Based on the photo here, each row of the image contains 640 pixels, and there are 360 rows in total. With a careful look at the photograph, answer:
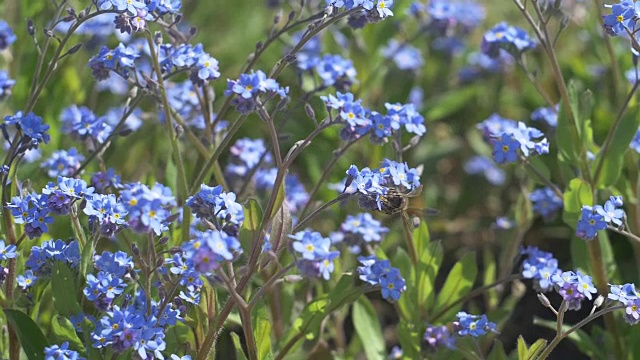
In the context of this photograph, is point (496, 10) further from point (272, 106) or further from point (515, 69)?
point (272, 106)

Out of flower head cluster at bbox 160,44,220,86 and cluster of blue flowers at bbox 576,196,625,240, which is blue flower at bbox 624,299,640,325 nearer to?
cluster of blue flowers at bbox 576,196,625,240

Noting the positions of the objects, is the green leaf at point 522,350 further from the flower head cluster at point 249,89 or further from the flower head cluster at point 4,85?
the flower head cluster at point 4,85

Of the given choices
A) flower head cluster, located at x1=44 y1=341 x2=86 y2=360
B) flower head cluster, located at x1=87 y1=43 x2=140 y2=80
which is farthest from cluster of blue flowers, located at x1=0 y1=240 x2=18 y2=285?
flower head cluster, located at x1=87 y1=43 x2=140 y2=80

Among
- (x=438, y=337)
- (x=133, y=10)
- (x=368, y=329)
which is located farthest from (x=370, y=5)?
(x=368, y=329)

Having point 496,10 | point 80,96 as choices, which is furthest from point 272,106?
point 496,10

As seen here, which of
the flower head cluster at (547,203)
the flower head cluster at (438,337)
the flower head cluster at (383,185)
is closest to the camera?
the flower head cluster at (383,185)

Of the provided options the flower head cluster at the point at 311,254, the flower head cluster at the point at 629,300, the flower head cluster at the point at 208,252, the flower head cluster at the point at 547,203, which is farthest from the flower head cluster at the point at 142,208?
the flower head cluster at the point at 547,203
